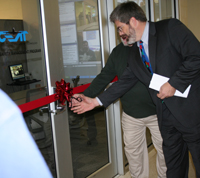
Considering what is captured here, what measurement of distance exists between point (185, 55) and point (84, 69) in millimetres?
1325

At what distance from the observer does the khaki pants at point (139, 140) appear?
307 centimetres

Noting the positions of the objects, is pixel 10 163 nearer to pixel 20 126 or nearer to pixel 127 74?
pixel 20 126

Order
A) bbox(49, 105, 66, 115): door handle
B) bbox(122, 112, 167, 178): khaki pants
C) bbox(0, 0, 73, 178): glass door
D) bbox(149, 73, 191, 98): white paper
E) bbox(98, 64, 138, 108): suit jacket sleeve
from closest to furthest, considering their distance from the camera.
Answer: bbox(0, 0, 73, 178): glass door, bbox(149, 73, 191, 98): white paper, bbox(49, 105, 66, 115): door handle, bbox(98, 64, 138, 108): suit jacket sleeve, bbox(122, 112, 167, 178): khaki pants

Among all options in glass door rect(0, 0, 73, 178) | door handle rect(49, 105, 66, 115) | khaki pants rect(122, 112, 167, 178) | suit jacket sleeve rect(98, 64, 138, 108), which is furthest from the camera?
khaki pants rect(122, 112, 167, 178)

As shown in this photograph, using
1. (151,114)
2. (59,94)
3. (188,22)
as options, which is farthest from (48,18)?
(188,22)

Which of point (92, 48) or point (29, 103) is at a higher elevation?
point (92, 48)

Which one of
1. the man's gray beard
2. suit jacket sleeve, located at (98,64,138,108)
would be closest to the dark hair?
the man's gray beard

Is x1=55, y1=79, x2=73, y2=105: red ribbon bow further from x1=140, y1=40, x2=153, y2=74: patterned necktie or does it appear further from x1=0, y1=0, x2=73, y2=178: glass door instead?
x1=140, y1=40, x2=153, y2=74: patterned necktie

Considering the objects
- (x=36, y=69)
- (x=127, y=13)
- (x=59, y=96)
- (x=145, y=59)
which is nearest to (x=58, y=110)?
(x=59, y=96)

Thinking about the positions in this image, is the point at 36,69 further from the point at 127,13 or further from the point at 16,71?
the point at 127,13

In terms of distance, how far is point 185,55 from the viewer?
7.38 feet

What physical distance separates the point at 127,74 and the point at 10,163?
2.46m

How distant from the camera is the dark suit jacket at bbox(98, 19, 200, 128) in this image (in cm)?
223

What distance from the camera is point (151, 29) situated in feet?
8.13
